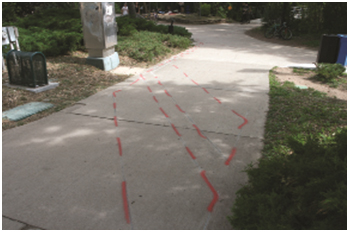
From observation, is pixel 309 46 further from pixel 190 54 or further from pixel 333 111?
pixel 333 111

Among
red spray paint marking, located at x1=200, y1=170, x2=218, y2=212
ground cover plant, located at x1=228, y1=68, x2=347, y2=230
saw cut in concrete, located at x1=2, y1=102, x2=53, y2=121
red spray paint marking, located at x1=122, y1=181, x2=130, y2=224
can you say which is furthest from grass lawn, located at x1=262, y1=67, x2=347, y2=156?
saw cut in concrete, located at x1=2, y1=102, x2=53, y2=121

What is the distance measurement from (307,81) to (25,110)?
262 inches

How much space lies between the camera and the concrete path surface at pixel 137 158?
9.86ft

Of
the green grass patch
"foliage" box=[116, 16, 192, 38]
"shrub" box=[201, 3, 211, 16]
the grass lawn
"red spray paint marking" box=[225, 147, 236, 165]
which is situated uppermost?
"shrub" box=[201, 3, 211, 16]

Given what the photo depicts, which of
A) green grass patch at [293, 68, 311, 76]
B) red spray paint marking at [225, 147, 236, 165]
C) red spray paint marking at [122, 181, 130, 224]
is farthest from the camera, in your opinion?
green grass patch at [293, 68, 311, 76]

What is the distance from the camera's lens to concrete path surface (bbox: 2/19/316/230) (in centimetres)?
301

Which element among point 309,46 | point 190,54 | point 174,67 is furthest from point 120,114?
point 309,46

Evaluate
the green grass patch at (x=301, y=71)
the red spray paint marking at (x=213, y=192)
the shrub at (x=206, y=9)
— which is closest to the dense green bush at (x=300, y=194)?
the red spray paint marking at (x=213, y=192)

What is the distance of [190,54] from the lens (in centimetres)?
1158

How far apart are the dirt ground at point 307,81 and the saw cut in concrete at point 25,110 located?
576 centimetres

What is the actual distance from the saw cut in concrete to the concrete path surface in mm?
483

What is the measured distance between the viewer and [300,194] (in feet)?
7.59

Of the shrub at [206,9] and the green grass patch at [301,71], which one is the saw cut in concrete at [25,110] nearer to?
the green grass patch at [301,71]

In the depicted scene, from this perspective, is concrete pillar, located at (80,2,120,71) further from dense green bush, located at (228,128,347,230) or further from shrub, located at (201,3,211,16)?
shrub, located at (201,3,211,16)
